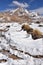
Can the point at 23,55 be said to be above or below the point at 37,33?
below

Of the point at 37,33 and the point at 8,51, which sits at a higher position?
the point at 37,33

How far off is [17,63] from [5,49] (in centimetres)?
356

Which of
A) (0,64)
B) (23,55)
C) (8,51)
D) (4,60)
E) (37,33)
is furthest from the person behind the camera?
(37,33)

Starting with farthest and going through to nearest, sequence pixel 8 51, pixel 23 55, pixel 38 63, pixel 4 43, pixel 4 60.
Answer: pixel 4 43 < pixel 8 51 < pixel 23 55 < pixel 4 60 < pixel 38 63

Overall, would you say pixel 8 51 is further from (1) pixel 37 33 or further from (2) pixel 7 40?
(1) pixel 37 33

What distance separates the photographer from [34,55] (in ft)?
36.3

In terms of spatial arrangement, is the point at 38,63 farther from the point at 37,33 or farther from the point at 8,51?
the point at 37,33

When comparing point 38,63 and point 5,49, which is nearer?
point 38,63

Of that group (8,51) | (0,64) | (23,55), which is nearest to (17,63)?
(0,64)

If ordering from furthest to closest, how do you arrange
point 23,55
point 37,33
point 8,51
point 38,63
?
point 37,33, point 8,51, point 23,55, point 38,63

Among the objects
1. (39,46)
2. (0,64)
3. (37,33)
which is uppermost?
(37,33)

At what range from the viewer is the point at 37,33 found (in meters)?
16.4

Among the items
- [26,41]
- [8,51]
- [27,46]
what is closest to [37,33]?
[26,41]

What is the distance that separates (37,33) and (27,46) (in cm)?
398
